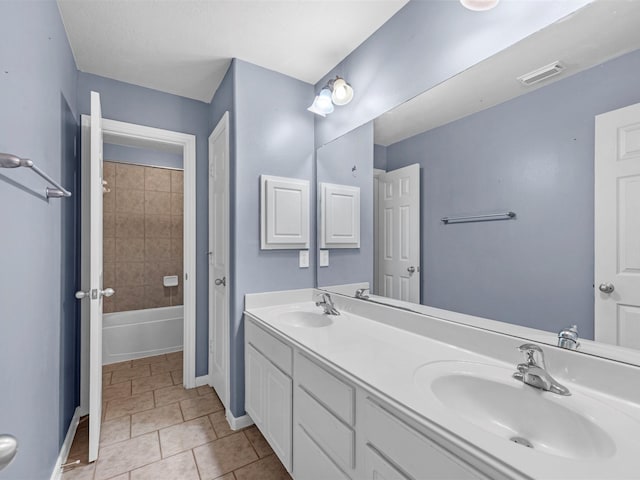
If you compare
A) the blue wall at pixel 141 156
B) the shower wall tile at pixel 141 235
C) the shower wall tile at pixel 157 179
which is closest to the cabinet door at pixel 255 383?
the shower wall tile at pixel 141 235

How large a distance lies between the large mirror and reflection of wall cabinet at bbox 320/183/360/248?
13.2 inches

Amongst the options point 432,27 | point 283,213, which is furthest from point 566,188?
point 283,213

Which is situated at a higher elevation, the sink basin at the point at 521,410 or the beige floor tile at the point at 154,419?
the sink basin at the point at 521,410

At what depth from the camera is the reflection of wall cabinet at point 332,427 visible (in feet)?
2.47

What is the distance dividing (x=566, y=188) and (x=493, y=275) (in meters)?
0.39

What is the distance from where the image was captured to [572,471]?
1.81 ft

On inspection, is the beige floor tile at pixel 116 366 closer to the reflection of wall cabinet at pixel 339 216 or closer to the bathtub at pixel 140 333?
the bathtub at pixel 140 333

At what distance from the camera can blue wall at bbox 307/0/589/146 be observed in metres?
1.08

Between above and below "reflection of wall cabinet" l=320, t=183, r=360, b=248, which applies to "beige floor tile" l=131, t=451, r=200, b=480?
below

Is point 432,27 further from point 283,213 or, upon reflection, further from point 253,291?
point 253,291

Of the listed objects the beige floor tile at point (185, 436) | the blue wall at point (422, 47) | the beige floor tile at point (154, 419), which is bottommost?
the beige floor tile at point (185, 436)

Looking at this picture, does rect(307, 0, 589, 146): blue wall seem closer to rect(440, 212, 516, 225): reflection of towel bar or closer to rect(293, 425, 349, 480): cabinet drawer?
rect(440, 212, 516, 225): reflection of towel bar

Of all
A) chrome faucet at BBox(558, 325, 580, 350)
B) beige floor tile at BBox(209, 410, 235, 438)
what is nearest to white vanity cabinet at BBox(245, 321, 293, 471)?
beige floor tile at BBox(209, 410, 235, 438)

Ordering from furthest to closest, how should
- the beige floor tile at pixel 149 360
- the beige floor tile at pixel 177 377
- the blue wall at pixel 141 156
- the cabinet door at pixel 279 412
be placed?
the blue wall at pixel 141 156 → the beige floor tile at pixel 149 360 → the beige floor tile at pixel 177 377 → the cabinet door at pixel 279 412
